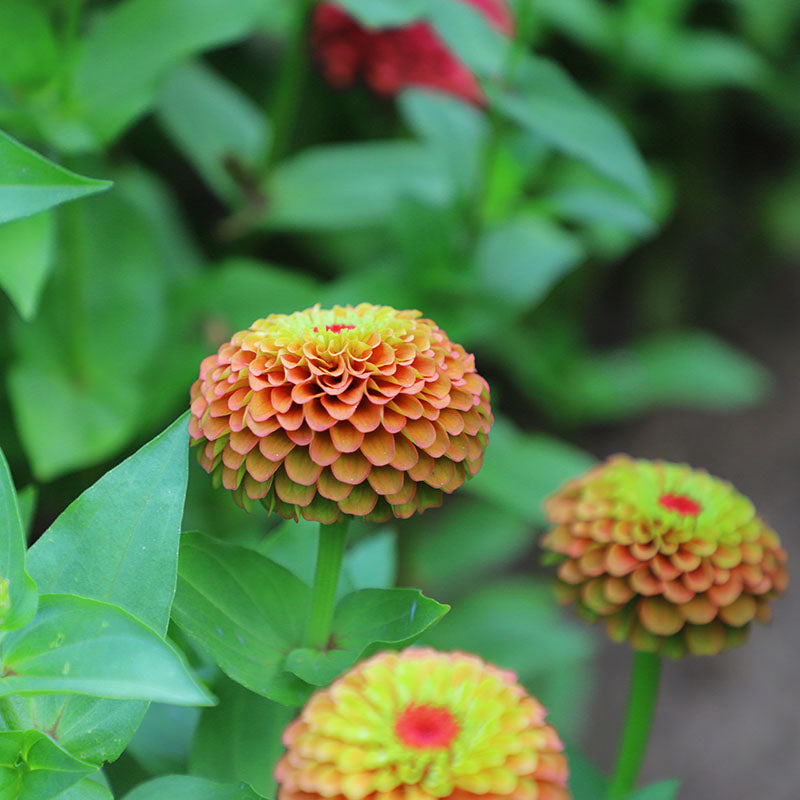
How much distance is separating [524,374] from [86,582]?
44.8 inches

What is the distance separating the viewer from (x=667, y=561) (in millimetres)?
507

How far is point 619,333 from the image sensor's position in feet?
6.18

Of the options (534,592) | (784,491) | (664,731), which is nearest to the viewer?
(534,592)

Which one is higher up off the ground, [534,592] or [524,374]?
[524,374]

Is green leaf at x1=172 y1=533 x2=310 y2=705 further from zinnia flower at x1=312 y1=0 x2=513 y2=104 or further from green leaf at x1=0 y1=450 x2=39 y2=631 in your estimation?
zinnia flower at x1=312 y1=0 x2=513 y2=104

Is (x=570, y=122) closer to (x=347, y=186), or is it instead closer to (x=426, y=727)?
(x=347, y=186)

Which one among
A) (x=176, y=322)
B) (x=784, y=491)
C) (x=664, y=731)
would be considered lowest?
(x=664, y=731)

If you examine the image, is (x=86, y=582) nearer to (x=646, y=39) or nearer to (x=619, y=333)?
(x=646, y=39)

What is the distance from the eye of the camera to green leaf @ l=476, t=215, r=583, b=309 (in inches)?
37.3

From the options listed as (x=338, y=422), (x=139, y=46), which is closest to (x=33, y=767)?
(x=338, y=422)

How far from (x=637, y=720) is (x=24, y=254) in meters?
0.46

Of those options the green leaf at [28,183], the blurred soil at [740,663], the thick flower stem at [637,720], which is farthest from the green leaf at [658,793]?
the blurred soil at [740,663]

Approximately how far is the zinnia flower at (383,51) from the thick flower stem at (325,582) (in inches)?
23.9

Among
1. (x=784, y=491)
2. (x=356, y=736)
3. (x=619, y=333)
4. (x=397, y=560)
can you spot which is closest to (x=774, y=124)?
(x=619, y=333)
